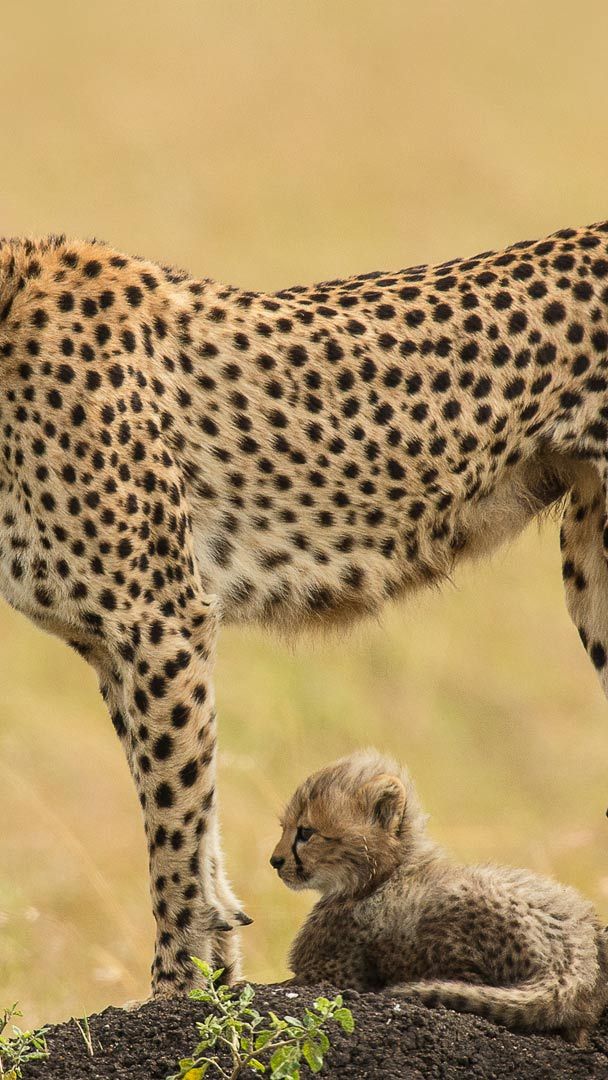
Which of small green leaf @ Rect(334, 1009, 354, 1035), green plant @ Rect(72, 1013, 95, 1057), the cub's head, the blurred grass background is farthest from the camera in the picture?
the blurred grass background

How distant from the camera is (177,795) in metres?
4.86

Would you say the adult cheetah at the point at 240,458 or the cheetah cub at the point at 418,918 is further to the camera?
the adult cheetah at the point at 240,458

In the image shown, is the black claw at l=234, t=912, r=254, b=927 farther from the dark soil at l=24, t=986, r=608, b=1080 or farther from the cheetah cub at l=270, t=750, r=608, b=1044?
the dark soil at l=24, t=986, r=608, b=1080

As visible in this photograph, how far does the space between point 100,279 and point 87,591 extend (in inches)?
38.3

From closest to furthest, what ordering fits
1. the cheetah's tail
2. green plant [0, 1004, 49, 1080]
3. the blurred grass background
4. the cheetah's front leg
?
1. green plant [0, 1004, 49, 1080]
2. the cheetah's tail
3. the cheetah's front leg
4. the blurred grass background

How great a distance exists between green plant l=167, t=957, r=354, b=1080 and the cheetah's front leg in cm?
79

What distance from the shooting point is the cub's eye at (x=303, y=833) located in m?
5.05

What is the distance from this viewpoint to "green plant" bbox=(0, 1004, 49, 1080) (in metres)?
3.87

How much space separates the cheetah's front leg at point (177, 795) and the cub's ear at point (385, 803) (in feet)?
1.47

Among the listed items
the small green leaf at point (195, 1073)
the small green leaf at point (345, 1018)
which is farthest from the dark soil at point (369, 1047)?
the small green leaf at point (345, 1018)

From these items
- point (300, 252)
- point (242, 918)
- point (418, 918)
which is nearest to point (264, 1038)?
point (418, 918)

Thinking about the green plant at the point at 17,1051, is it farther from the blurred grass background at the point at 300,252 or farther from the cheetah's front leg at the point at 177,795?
the blurred grass background at the point at 300,252

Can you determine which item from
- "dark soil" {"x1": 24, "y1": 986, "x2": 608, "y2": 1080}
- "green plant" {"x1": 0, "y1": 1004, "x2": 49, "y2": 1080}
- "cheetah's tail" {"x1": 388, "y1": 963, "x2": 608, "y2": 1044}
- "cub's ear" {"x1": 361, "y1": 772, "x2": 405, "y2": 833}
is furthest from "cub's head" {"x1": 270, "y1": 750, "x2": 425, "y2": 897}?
"green plant" {"x1": 0, "y1": 1004, "x2": 49, "y2": 1080}

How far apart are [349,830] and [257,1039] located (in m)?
1.17
